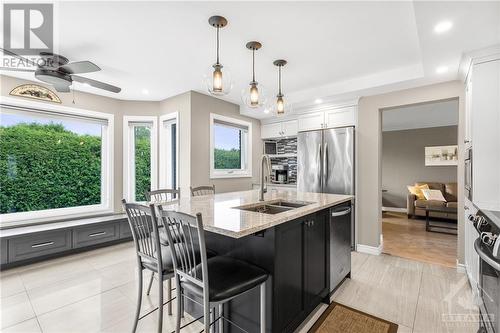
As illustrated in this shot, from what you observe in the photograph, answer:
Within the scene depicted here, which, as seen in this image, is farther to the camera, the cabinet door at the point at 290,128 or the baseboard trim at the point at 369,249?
the cabinet door at the point at 290,128

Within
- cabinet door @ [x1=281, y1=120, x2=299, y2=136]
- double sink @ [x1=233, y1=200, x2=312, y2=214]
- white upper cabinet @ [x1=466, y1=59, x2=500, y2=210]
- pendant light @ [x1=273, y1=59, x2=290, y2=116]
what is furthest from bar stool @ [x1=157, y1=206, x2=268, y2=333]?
cabinet door @ [x1=281, y1=120, x2=299, y2=136]

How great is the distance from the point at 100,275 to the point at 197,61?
2.89m

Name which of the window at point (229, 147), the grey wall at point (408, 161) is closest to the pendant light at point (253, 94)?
the window at point (229, 147)

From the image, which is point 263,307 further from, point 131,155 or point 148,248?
point 131,155

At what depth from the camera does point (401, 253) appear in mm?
3660

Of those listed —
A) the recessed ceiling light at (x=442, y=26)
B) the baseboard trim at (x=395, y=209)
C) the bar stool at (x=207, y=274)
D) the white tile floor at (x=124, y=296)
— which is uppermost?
the recessed ceiling light at (x=442, y=26)

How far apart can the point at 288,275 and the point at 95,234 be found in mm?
3393

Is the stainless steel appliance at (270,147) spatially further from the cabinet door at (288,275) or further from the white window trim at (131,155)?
the cabinet door at (288,275)

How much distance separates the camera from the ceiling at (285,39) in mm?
1939

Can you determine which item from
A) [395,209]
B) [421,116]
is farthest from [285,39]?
[395,209]

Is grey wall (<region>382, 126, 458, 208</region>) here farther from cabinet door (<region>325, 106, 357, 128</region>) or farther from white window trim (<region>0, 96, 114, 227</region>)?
white window trim (<region>0, 96, 114, 227</region>)

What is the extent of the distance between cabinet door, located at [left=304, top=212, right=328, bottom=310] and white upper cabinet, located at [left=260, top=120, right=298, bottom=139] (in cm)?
286

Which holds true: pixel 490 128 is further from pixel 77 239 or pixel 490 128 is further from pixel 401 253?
pixel 77 239

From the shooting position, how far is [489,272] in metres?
1.48
